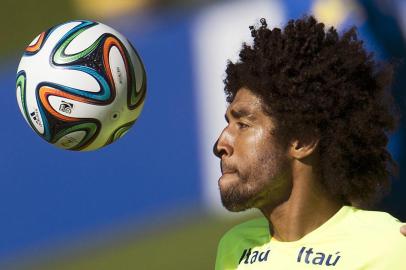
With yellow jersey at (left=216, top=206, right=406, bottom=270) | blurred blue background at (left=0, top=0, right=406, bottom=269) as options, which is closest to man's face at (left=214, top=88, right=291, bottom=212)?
yellow jersey at (left=216, top=206, right=406, bottom=270)

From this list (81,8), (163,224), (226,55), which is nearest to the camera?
(226,55)

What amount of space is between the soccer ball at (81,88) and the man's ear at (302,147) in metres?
0.78

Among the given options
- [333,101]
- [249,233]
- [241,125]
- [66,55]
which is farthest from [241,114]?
[66,55]

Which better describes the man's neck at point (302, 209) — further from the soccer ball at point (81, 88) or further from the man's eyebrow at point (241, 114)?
the soccer ball at point (81, 88)

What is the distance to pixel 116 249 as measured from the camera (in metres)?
8.39

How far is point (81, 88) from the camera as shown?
4605 mm

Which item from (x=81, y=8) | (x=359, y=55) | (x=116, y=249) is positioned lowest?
(x=116, y=249)

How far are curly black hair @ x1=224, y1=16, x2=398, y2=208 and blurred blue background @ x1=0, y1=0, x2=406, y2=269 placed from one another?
2.58 meters

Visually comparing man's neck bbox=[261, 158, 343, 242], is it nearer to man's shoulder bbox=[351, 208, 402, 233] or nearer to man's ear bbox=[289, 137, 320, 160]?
man's ear bbox=[289, 137, 320, 160]

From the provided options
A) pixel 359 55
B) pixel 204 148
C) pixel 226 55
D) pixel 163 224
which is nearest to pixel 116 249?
pixel 163 224

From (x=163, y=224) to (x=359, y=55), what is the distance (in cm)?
400

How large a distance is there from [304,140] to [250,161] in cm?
26

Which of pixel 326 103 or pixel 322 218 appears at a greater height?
pixel 326 103

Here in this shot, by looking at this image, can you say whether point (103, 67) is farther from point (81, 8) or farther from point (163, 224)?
point (81, 8)
